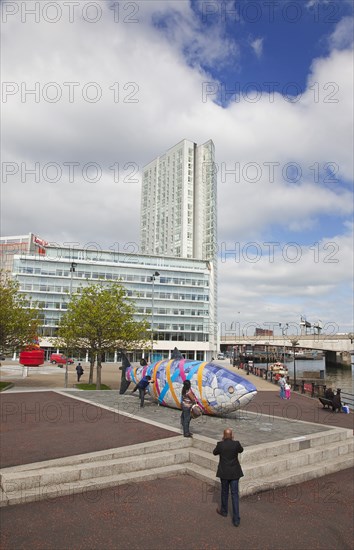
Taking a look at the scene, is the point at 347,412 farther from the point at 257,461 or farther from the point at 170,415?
the point at 257,461

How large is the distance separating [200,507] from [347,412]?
17164 mm

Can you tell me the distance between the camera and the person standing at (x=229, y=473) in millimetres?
8125

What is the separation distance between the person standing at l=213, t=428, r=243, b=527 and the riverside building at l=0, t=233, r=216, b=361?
82.8 meters

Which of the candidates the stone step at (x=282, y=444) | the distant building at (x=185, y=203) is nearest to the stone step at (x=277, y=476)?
the stone step at (x=282, y=444)

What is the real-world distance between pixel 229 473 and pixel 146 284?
91418mm

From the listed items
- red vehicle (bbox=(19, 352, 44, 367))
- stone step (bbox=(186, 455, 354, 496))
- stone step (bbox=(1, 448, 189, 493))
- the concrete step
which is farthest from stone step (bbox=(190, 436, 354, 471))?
red vehicle (bbox=(19, 352, 44, 367))

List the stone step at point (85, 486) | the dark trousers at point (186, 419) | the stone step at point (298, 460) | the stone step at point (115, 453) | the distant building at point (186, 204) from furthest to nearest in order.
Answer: the distant building at point (186, 204) → the dark trousers at point (186, 419) → the stone step at point (298, 460) → the stone step at point (115, 453) → the stone step at point (85, 486)

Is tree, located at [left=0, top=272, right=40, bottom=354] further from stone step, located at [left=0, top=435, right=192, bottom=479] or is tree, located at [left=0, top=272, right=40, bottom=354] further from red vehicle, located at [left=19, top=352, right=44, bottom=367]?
stone step, located at [left=0, top=435, right=192, bottom=479]

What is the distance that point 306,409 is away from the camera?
2298 centimetres

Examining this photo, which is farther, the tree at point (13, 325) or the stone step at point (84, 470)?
the tree at point (13, 325)

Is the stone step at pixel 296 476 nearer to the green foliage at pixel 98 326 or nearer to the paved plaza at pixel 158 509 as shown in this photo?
the paved plaza at pixel 158 509

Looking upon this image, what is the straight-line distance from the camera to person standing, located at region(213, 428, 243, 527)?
8.12 metres

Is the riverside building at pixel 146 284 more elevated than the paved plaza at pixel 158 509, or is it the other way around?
the riverside building at pixel 146 284

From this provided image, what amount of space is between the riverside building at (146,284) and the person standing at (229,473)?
3261 inches
